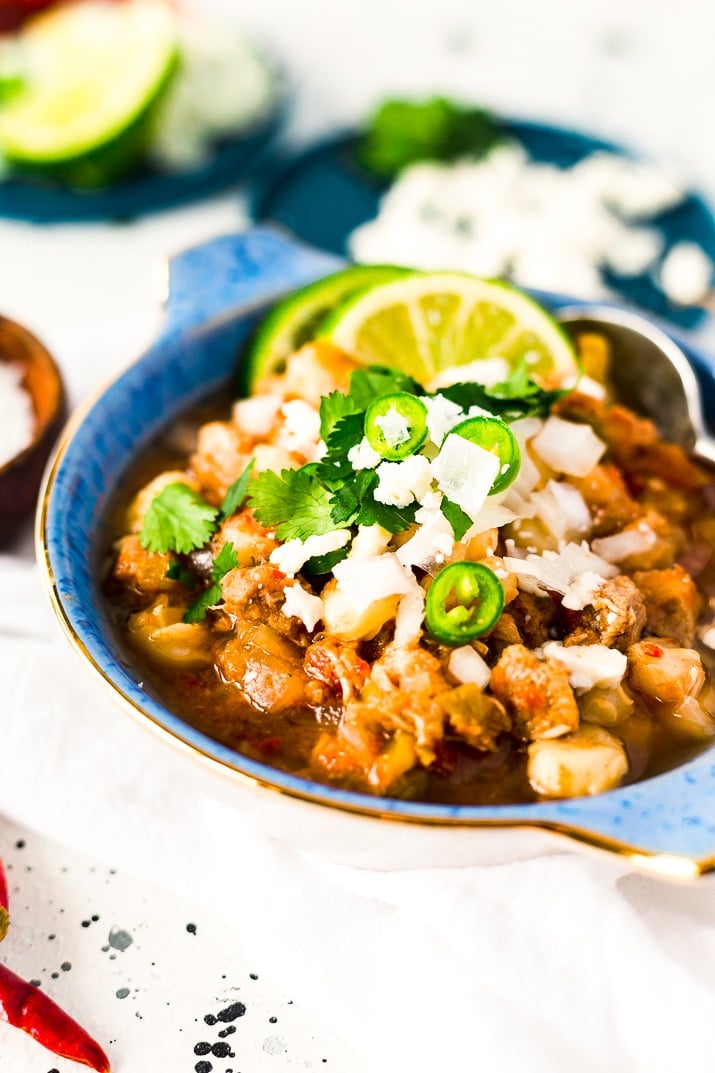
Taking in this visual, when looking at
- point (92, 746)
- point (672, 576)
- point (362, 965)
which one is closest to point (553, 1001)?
point (362, 965)

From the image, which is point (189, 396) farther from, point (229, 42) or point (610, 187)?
point (229, 42)

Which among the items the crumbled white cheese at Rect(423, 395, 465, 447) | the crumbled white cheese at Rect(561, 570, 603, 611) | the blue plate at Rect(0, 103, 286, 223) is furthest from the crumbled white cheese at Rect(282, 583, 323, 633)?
the blue plate at Rect(0, 103, 286, 223)

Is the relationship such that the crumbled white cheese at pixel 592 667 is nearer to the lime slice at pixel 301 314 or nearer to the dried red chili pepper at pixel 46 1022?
the dried red chili pepper at pixel 46 1022

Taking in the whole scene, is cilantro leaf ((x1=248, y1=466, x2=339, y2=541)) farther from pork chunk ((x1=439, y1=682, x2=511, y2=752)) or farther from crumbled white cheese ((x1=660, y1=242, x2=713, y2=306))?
crumbled white cheese ((x1=660, y1=242, x2=713, y2=306))

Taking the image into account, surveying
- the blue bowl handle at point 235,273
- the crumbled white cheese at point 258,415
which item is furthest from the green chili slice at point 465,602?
the blue bowl handle at point 235,273

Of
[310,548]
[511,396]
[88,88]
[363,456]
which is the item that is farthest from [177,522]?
[88,88]

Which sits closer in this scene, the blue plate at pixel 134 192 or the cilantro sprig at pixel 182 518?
the cilantro sprig at pixel 182 518
